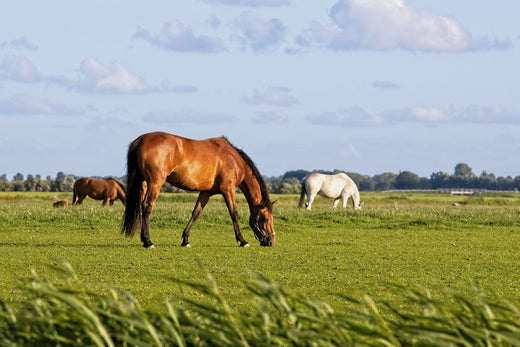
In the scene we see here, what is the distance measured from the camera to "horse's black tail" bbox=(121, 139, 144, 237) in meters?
16.3

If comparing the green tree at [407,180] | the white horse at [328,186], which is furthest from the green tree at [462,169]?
the white horse at [328,186]

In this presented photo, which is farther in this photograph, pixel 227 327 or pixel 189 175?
pixel 189 175

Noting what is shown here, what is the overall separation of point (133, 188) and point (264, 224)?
3327 mm

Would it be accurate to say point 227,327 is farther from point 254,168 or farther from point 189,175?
point 254,168

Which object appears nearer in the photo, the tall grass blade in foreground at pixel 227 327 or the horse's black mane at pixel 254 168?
the tall grass blade in foreground at pixel 227 327

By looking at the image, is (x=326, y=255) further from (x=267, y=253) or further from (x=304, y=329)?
(x=304, y=329)

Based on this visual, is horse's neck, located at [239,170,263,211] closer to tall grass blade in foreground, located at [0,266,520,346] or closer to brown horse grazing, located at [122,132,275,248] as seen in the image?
brown horse grazing, located at [122,132,275,248]

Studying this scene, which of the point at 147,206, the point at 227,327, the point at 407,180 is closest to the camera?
the point at 227,327

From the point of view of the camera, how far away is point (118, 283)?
1089 centimetres

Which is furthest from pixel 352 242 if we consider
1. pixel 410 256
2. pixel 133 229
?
pixel 133 229

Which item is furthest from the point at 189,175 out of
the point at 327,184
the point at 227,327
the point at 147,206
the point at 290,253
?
the point at 327,184

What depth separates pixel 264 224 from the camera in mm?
17719

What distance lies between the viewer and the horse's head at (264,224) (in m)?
17.6

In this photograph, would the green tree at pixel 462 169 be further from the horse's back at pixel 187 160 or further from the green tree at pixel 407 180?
the horse's back at pixel 187 160
